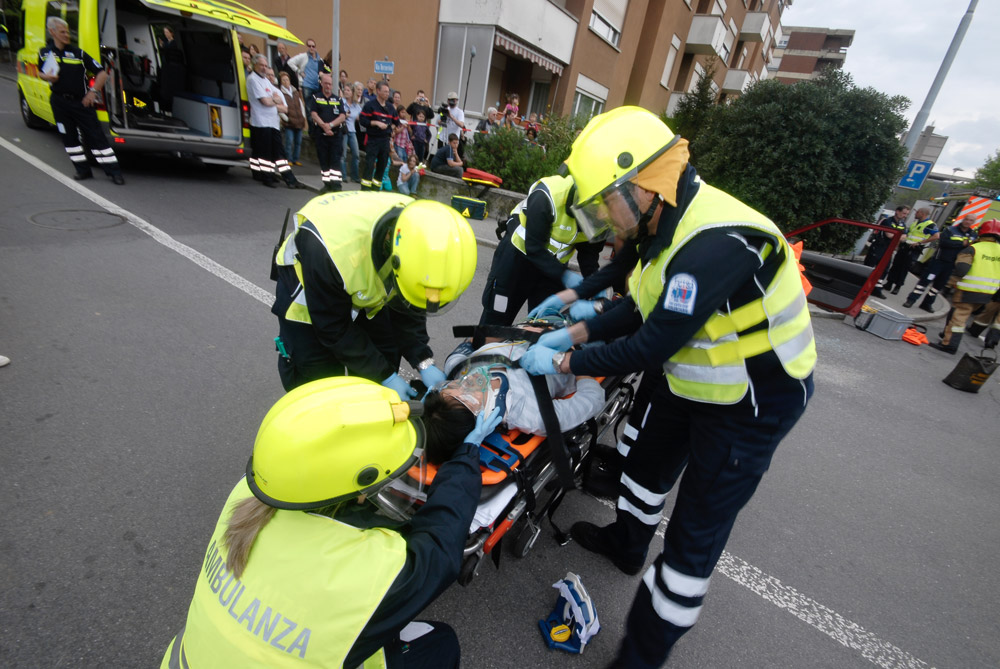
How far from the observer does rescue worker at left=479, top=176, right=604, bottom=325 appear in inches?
116

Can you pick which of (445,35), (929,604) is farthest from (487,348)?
(445,35)

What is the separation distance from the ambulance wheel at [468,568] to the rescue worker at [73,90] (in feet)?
25.1

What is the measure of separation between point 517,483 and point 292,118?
930cm

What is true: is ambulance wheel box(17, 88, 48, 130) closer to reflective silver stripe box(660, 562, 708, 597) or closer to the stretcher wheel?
the stretcher wheel

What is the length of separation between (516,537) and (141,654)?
1.41 metres

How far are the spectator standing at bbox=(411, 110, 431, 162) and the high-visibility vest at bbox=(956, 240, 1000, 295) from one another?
9.44 m

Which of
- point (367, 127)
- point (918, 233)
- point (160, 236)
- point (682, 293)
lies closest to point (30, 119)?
point (367, 127)

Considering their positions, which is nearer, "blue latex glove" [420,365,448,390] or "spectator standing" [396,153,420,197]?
"blue latex glove" [420,365,448,390]

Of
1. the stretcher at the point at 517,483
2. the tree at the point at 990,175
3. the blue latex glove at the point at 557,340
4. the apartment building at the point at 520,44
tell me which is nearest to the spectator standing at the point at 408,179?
the apartment building at the point at 520,44

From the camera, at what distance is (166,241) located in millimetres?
5035

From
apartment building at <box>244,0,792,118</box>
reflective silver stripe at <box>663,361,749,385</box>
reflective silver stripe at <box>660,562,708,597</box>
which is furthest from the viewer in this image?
apartment building at <box>244,0,792,118</box>

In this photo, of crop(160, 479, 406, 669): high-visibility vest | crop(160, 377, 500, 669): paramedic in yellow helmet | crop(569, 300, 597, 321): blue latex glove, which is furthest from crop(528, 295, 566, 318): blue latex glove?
crop(160, 479, 406, 669): high-visibility vest

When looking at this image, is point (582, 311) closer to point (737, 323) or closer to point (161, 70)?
point (737, 323)

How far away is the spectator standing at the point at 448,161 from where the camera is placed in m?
9.23
